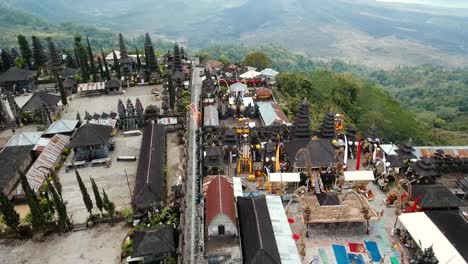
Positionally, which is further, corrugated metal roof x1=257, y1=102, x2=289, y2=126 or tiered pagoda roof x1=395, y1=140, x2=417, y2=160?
corrugated metal roof x1=257, y1=102, x2=289, y2=126

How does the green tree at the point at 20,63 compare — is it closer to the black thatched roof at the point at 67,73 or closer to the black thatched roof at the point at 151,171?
the black thatched roof at the point at 67,73

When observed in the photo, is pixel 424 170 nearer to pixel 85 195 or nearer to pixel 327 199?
pixel 327 199

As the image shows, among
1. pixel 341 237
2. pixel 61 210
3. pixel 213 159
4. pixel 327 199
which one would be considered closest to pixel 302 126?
pixel 213 159

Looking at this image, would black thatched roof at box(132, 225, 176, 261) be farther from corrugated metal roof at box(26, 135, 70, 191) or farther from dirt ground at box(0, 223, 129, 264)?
corrugated metal roof at box(26, 135, 70, 191)

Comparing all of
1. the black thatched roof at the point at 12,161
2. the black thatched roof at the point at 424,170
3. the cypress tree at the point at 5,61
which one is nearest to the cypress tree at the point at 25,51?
the cypress tree at the point at 5,61

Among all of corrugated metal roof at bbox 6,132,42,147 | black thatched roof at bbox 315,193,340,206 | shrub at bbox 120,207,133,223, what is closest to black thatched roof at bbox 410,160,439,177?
black thatched roof at bbox 315,193,340,206
